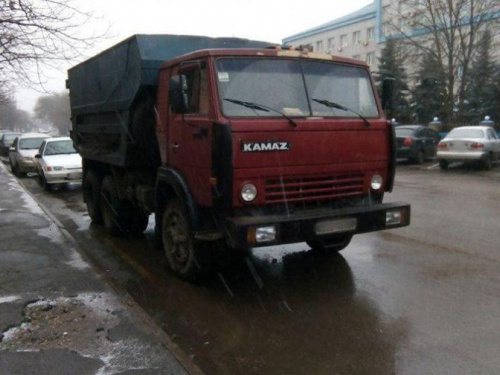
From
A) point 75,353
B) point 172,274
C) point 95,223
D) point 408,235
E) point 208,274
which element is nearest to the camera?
point 75,353

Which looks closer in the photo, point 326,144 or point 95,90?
point 326,144

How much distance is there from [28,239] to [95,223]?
59.8 inches

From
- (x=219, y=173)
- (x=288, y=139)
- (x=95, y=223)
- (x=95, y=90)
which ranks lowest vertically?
(x=95, y=223)

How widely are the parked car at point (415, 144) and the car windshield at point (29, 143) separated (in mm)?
14599

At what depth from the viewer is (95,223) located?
938 centimetres

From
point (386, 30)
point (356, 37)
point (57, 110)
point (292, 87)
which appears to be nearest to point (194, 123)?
point (292, 87)

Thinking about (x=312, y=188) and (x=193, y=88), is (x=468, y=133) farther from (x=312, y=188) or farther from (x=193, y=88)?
(x=193, y=88)

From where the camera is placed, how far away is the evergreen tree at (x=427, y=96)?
36469mm

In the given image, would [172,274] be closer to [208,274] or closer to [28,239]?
[208,274]

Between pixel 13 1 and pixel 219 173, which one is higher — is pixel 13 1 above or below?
above

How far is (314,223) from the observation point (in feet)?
15.9

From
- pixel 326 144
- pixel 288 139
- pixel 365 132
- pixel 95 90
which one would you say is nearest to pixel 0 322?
pixel 288 139

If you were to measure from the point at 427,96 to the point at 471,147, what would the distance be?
20477 mm

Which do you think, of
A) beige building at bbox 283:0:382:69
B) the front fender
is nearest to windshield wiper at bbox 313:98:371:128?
the front fender
